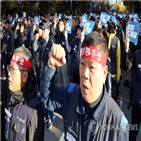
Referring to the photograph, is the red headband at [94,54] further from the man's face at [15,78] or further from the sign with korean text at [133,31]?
the sign with korean text at [133,31]

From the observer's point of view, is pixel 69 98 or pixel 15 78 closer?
pixel 69 98

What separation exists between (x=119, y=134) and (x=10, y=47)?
6061mm

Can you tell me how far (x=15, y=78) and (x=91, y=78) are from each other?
0.90 metres

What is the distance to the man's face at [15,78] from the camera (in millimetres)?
1863

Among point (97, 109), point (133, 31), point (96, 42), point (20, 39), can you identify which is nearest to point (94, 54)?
point (96, 42)

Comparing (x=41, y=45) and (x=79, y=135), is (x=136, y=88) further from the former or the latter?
(x=41, y=45)

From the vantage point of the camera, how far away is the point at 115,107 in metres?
1.41

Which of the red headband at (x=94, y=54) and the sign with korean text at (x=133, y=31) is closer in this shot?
the red headband at (x=94, y=54)

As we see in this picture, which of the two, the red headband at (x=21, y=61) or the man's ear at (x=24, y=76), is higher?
the red headband at (x=21, y=61)

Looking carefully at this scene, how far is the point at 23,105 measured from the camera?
1.85m

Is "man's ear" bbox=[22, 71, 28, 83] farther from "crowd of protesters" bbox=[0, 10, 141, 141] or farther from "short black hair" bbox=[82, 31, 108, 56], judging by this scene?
"short black hair" bbox=[82, 31, 108, 56]

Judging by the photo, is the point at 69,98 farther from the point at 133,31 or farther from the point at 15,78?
the point at 133,31

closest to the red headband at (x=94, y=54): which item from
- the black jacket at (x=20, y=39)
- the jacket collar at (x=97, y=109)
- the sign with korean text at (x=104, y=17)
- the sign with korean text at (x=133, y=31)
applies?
the jacket collar at (x=97, y=109)

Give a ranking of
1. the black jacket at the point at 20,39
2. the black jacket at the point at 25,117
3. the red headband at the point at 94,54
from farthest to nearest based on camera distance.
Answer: the black jacket at the point at 20,39, the black jacket at the point at 25,117, the red headband at the point at 94,54
